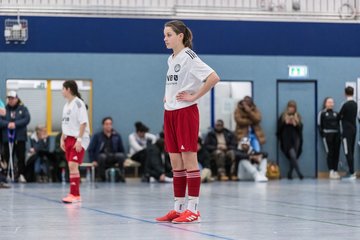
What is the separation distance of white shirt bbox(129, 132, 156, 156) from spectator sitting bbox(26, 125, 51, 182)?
211 cm

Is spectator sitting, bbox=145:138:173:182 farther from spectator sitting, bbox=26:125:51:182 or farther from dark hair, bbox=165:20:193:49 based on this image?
dark hair, bbox=165:20:193:49

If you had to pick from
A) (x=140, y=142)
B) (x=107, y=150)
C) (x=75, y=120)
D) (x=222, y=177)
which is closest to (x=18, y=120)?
(x=107, y=150)

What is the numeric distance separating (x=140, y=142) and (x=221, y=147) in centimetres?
201

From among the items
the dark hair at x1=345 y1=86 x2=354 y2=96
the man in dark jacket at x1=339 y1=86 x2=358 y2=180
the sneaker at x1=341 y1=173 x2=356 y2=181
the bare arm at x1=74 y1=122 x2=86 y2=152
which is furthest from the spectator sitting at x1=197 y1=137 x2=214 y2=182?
the bare arm at x1=74 y1=122 x2=86 y2=152

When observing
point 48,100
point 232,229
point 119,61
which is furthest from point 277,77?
point 232,229

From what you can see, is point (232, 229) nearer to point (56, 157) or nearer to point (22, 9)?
point (56, 157)

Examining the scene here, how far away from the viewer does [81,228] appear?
27.0 feet

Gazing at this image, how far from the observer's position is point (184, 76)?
28.8 feet

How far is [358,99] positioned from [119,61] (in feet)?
21.4

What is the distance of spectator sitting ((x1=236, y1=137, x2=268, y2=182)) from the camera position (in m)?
21.4

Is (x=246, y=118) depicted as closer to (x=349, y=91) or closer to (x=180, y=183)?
(x=349, y=91)

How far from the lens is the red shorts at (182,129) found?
8.58 m

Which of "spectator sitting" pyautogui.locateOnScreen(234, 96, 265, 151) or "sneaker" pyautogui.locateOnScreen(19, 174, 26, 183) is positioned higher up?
"spectator sitting" pyautogui.locateOnScreen(234, 96, 265, 151)

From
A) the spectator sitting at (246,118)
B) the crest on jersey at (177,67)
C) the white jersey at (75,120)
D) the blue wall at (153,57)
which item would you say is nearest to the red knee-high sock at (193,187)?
the crest on jersey at (177,67)
